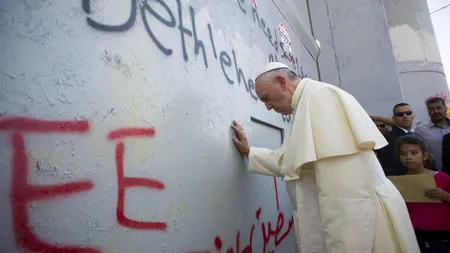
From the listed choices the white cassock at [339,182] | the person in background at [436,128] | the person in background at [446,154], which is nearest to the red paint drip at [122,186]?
the white cassock at [339,182]

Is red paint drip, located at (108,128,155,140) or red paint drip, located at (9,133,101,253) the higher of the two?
red paint drip, located at (108,128,155,140)

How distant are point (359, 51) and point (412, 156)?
4.97 m

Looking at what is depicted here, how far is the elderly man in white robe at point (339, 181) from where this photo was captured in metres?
1.25

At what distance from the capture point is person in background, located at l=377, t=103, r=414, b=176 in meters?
3.17

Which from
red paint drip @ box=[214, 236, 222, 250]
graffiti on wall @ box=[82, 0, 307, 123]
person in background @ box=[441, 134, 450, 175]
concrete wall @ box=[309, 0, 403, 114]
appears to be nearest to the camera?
graffiti on wall @ box=[82, 0, 307, 123]

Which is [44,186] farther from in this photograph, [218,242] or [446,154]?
[446,154]

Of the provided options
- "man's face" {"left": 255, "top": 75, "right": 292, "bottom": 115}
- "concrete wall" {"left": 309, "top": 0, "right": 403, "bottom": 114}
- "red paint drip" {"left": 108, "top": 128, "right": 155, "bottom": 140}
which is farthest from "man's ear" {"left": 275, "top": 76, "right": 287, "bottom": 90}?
"concrete wall" {"left": 309, "top": 0, "right": 403, "bottom": 114}

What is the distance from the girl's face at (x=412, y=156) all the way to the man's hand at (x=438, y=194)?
39 cm

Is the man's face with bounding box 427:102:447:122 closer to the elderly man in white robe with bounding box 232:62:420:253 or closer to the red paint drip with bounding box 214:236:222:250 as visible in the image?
the elderly man in white robe with bounding box 232:62:420:253

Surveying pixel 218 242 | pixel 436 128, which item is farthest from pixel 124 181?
pixel 436 128

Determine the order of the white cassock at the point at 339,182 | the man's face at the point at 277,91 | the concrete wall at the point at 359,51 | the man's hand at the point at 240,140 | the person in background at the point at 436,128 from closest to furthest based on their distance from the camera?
the white cassock at the point at 339,182 < the man's face at the point at 277,91 < the man's hand at the point at 240,140 < the person in background at the point at 436,128 < the concrete wall at the point at 359,51

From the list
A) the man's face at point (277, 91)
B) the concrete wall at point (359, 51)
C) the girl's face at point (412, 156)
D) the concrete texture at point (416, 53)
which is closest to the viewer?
the man's face at point (277, 91)

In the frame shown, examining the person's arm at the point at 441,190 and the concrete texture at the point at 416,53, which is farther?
the concrete texture at the point at 416,53

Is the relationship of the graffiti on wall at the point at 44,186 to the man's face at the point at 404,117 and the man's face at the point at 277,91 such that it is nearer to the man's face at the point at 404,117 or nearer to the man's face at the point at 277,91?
the man's face at the point at 277,91
